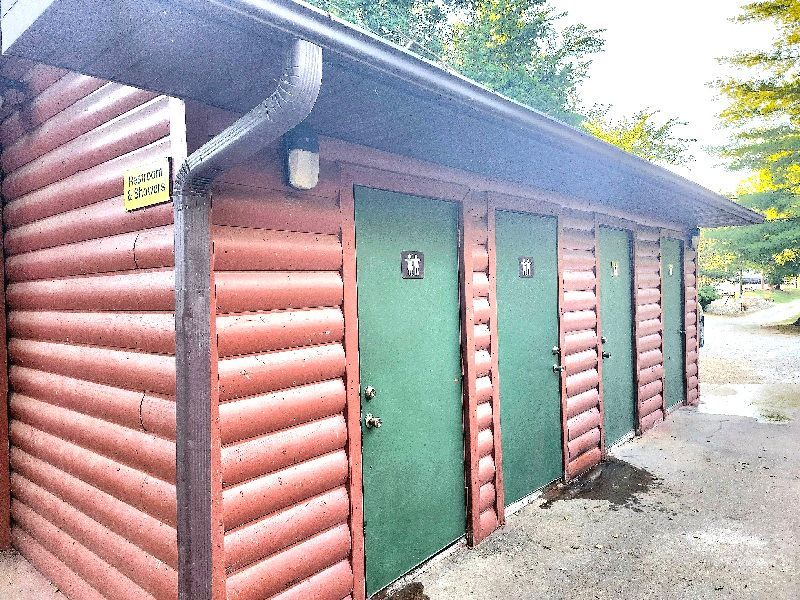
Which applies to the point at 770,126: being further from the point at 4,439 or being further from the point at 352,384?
the point at 4,439

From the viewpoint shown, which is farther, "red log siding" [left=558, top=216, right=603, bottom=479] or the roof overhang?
"red log siding" [left=558, top=216, right=603, bottom=479]

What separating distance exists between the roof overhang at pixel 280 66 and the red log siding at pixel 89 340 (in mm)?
435

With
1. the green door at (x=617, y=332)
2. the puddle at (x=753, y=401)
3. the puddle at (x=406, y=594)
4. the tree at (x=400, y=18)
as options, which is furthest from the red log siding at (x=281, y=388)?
the tree at (x=400, y=18)

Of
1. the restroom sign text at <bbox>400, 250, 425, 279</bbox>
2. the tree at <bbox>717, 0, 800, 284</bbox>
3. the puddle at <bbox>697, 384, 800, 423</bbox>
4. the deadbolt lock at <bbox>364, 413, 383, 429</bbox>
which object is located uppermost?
the tree at <bbox>717, 0, 800, 284</bbox>

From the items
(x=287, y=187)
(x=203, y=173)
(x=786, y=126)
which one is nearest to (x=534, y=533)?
(x=287, y=187)

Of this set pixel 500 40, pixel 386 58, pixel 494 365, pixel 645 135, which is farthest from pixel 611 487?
pixel 645 135

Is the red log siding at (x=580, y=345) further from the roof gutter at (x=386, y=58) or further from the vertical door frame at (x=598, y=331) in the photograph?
the roof gutter at (x=386, y=58)

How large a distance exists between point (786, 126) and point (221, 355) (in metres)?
20.6

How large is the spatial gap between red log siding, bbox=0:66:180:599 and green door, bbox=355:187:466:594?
1077 mm

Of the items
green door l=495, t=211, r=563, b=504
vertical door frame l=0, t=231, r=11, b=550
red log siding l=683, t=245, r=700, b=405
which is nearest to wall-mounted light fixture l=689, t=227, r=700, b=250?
red log siding l=683, t=245, r=700, b=405

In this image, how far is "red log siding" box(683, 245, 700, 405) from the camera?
26.8 ft

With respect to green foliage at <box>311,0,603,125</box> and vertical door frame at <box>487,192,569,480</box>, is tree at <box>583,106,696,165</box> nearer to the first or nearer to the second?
green foliage at <box>311,0,603,125</box>

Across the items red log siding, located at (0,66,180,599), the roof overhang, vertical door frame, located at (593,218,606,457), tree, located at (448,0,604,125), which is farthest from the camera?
tree, located at (448,0,604,125)

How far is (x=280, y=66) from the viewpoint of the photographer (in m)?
1.80
